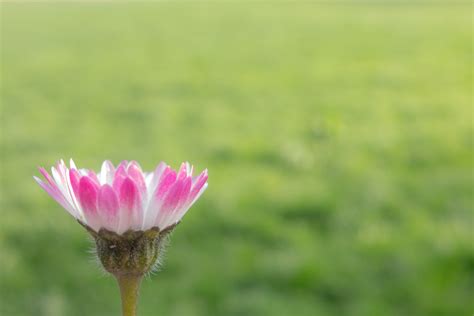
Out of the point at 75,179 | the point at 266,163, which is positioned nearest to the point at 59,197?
the point at 75,179

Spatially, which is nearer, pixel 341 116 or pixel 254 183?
pixel 254 183

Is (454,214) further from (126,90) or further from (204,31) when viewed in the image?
(204,31)

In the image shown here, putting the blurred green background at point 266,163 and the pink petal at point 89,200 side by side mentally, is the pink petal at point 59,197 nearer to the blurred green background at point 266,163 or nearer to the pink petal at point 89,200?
the pink petal at point 89,200

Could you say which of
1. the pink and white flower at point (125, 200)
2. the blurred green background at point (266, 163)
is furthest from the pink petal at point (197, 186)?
the blurred green background at point (266, 163)

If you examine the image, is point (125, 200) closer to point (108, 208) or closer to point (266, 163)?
point (108, 208)

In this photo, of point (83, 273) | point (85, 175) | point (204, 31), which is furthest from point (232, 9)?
point (85, 175)

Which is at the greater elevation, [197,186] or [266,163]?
[266,163]
